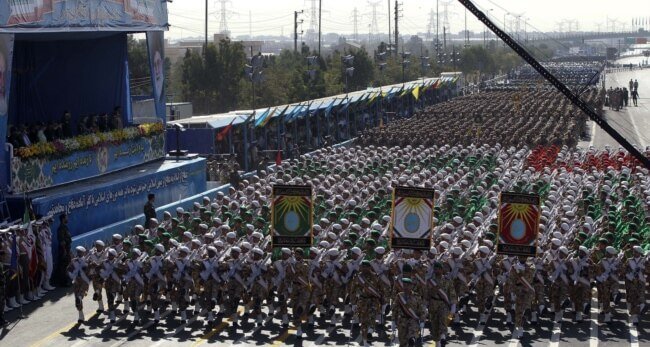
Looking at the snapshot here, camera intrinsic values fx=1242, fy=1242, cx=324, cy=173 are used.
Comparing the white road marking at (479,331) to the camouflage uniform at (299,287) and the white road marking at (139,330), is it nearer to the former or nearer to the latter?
the camouflage uniform at (299,287)

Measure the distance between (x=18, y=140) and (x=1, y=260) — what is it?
Result: 215 inches

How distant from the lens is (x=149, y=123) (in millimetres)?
31266

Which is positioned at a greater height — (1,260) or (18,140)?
(18,140)

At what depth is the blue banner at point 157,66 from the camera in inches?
1220

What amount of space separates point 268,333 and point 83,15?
34.2 ft

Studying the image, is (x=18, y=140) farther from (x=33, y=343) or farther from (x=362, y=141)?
(x=362, y=141)

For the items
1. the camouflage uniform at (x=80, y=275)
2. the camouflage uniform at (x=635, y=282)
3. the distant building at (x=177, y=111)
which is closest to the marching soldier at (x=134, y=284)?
the camouflage uniform at (x=80, y=275)

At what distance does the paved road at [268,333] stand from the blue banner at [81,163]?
202 inches

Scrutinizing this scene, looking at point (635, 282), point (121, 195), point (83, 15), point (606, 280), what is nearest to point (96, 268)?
point (121, 195)

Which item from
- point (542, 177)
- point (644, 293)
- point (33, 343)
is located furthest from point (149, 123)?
point (644, 293)

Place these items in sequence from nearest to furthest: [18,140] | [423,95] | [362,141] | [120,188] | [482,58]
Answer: [18,140] < [120,188] < [362,141] < [423,95] < [482,58]

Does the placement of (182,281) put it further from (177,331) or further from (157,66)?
(157,66)

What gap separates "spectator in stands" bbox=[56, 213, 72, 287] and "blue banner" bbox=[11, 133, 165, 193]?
1770 millimetres

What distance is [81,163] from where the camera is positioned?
2672 centimetres
